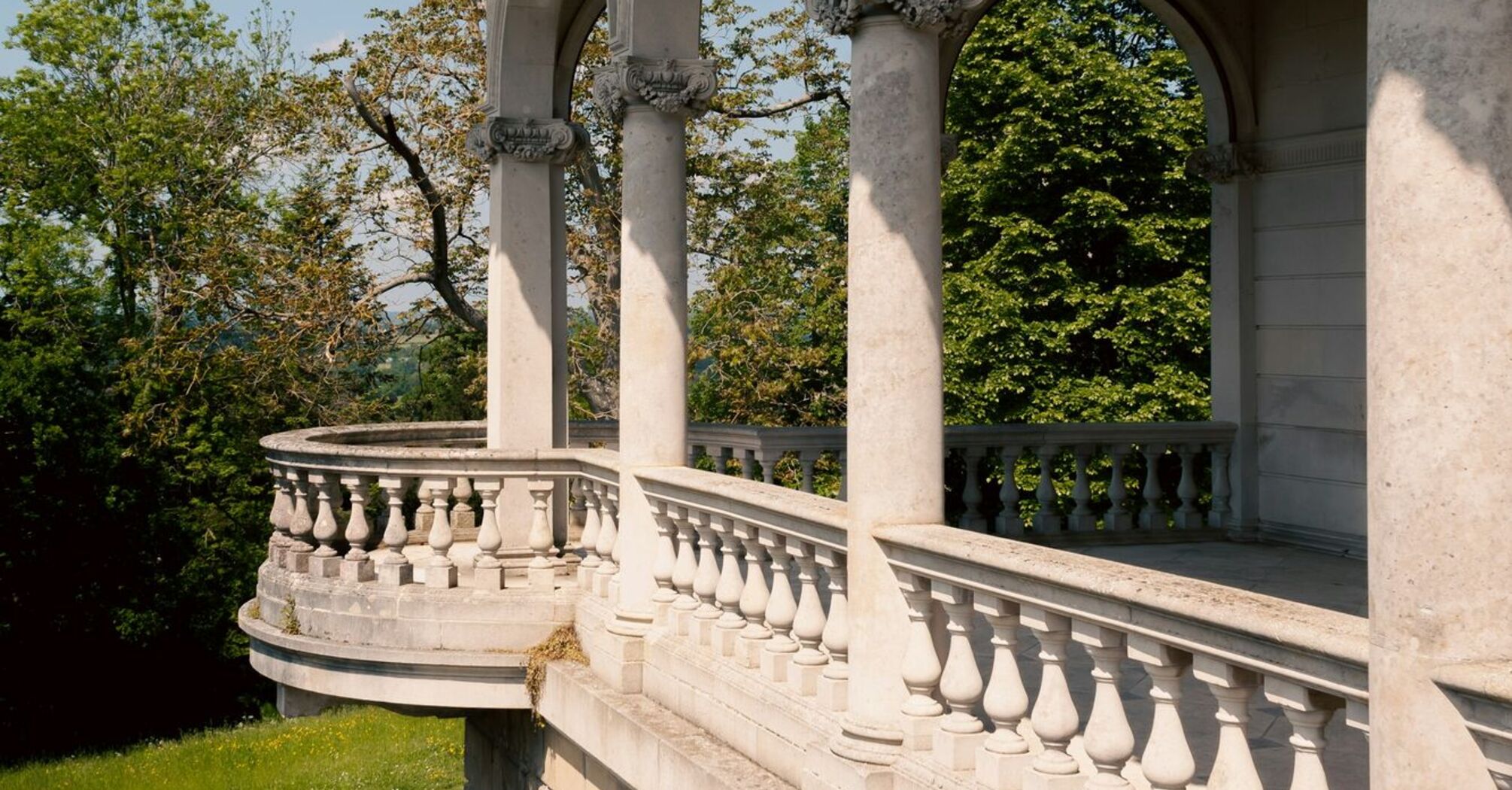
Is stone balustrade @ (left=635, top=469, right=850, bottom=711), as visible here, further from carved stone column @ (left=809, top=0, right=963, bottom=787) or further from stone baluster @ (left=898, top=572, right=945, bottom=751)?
stone baluster @ (left=898, top=572, right=945, bottom=751)

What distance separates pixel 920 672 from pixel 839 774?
54 cm

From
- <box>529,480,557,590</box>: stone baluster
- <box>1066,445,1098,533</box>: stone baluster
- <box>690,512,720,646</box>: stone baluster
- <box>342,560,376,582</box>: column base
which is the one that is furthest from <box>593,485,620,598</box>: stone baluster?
<box>1066,445,1098,533</box>: stone baluster

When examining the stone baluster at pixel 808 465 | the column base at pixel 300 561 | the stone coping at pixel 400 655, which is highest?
the stone baluster at pixel 808 465

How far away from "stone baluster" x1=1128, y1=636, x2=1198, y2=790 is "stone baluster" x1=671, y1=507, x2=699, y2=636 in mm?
3698

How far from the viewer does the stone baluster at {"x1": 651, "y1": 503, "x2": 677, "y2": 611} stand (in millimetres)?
8062

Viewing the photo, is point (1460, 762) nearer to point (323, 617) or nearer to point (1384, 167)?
point (1384, 167)

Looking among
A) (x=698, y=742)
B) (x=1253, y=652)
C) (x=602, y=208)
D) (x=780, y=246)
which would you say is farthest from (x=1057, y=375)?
(x=1253, y=652)

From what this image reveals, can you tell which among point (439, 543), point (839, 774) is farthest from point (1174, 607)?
point (439, 543)

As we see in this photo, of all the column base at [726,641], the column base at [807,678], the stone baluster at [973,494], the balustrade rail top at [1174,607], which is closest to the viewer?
the balustrade rail top at [1174,607]

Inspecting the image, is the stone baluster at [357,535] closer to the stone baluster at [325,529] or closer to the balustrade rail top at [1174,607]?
the stone baluster at [325,529]

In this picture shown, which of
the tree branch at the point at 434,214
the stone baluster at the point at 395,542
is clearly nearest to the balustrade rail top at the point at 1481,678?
the stone baluster at the point at 395,542

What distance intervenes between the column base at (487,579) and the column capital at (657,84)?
292cm

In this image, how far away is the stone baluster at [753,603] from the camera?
22.9 feet

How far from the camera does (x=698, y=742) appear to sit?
278 inches
